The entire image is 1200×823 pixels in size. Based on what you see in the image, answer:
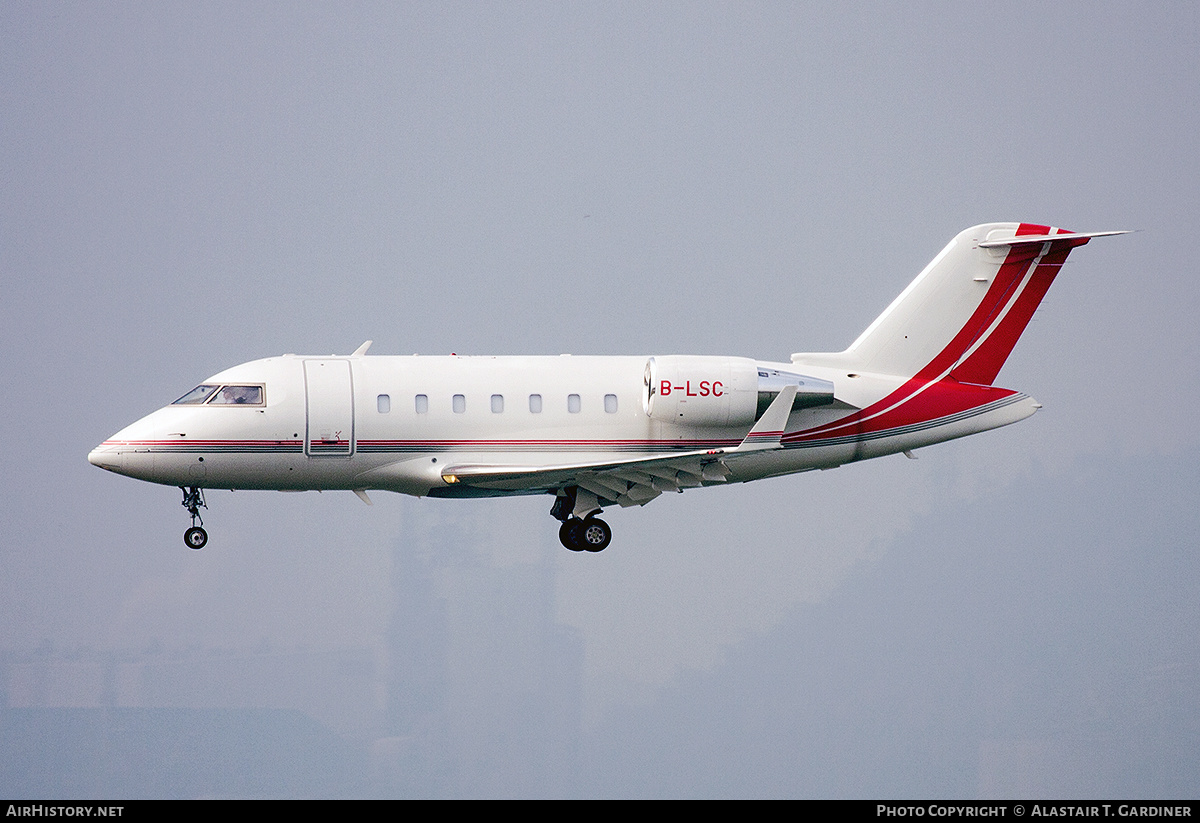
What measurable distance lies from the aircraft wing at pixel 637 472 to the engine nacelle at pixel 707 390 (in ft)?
3.16

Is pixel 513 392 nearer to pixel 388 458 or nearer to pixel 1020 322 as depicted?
pixel 388 458

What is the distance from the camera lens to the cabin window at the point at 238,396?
45625mm

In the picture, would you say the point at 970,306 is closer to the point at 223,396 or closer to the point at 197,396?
the point at 223,396

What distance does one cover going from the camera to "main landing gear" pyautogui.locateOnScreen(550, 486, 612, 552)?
155 feet

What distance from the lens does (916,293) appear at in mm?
49562

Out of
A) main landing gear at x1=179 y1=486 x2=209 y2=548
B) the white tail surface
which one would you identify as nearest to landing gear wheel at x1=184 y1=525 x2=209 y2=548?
main landing gear at x1=179 y1=486 x2=209 y2=548

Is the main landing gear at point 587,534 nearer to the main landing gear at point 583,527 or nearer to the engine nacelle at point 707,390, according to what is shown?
the main landing gear at point 583,527

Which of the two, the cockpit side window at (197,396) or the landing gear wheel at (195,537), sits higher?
the cockpit side window at (197,396)

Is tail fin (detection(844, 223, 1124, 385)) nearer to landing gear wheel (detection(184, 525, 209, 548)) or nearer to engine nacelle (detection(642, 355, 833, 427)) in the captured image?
engine nacelle (detection(642, 355, 833, 427))

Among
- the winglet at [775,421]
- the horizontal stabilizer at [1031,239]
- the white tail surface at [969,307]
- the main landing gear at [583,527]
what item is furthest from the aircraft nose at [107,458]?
the horizontal stabilizer at [1031,239]

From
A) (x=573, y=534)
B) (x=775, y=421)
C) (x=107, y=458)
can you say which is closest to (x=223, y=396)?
(x=107, y=458)
